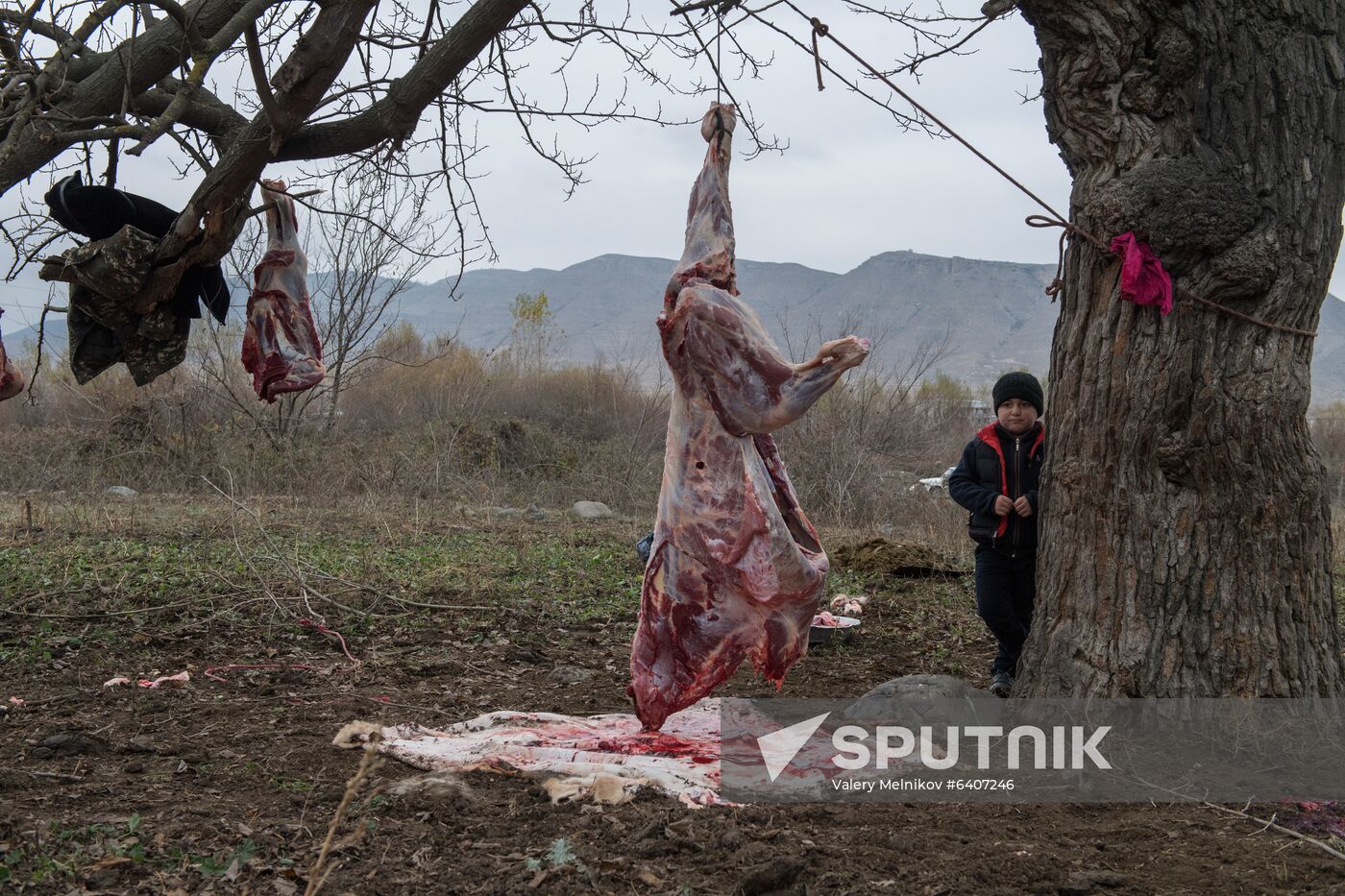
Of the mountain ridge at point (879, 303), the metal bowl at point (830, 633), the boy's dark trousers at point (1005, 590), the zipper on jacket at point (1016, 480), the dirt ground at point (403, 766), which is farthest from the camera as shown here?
the mountain ridge at point (879, 303)

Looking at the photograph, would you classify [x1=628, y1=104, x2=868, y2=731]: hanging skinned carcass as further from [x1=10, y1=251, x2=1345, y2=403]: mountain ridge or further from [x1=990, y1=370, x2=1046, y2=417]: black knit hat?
[x1=10, y1=251, x2=1345, y2=403]: mountain ridge

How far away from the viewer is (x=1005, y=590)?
5480mm

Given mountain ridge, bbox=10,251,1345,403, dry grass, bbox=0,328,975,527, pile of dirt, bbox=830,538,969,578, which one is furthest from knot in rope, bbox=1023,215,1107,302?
mountain ridge, bbox=10,251,1345,403

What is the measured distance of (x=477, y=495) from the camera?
49.4ft

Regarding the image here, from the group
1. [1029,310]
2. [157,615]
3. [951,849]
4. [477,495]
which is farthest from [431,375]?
[1029,310]

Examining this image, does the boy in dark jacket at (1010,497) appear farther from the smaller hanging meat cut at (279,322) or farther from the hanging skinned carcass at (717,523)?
the smaller hanging meat cut at (279,322)

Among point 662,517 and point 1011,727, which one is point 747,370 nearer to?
point 662,517

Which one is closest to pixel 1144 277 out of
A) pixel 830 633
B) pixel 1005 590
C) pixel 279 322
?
pixel 1005 590

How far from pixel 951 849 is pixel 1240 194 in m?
2.70

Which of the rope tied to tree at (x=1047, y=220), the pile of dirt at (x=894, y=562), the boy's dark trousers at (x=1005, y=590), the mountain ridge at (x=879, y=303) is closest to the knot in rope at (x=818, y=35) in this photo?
the rope tied to tree at (x=1047, y=220)

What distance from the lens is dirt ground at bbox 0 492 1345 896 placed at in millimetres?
3180

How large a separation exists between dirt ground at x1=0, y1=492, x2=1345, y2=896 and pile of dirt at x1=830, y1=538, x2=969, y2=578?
0.30 ft

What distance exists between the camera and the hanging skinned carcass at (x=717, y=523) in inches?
162

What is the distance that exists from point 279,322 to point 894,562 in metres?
5.57
